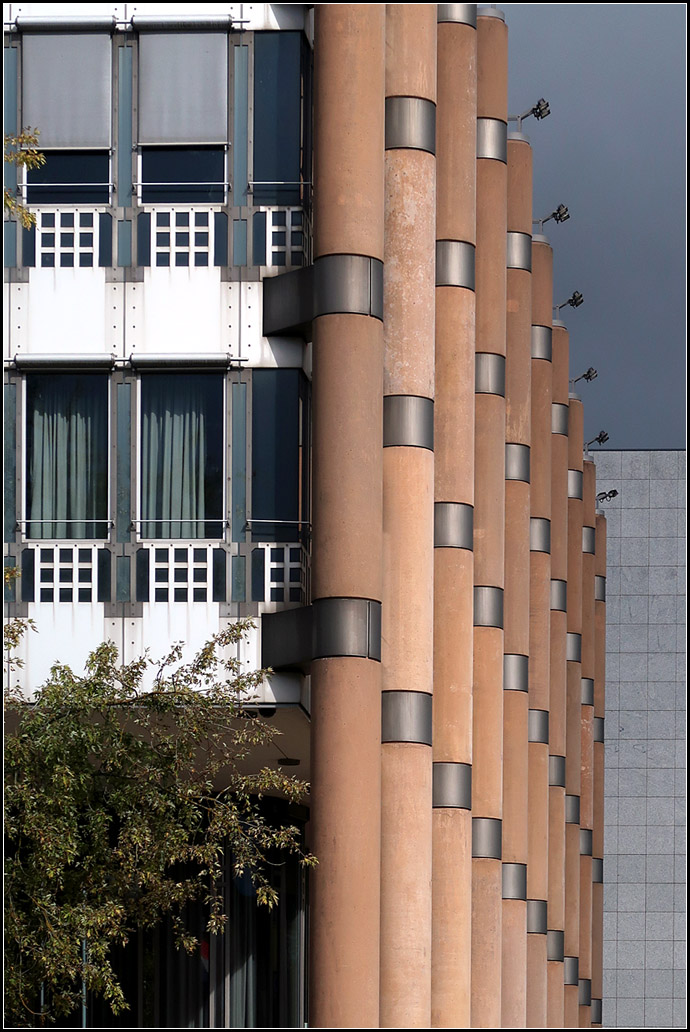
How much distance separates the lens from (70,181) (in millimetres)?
26562

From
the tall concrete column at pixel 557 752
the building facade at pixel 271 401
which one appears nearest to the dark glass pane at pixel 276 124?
the building facade at pixel 271 401

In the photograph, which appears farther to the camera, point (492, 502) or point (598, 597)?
point (598, 597)

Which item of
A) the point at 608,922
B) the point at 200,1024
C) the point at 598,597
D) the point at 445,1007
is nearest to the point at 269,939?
the point at 200,1024

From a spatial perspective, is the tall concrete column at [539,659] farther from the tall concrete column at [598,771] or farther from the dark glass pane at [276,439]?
the dark glass pane at [276,439]

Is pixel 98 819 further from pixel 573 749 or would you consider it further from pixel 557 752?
pixel 573 749

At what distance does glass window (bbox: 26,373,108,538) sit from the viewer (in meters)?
26.3

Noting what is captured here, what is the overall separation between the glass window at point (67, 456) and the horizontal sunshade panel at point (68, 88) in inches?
130

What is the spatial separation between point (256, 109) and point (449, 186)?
4.93 m

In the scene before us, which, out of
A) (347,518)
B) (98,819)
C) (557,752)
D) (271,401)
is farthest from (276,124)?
(557,752)

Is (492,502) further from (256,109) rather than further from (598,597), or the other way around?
(598,597)

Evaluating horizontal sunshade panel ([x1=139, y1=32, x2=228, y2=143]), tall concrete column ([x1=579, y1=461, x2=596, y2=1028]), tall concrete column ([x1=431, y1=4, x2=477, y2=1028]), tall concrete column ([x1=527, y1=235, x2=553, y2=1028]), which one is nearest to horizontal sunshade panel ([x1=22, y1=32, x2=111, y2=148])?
horizontal sunshade panel ([x1=139, y1=32, x2=228, y2=143])

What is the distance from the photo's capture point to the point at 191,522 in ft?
86.5

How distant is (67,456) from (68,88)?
5.06 meters

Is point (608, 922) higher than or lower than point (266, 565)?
lower
